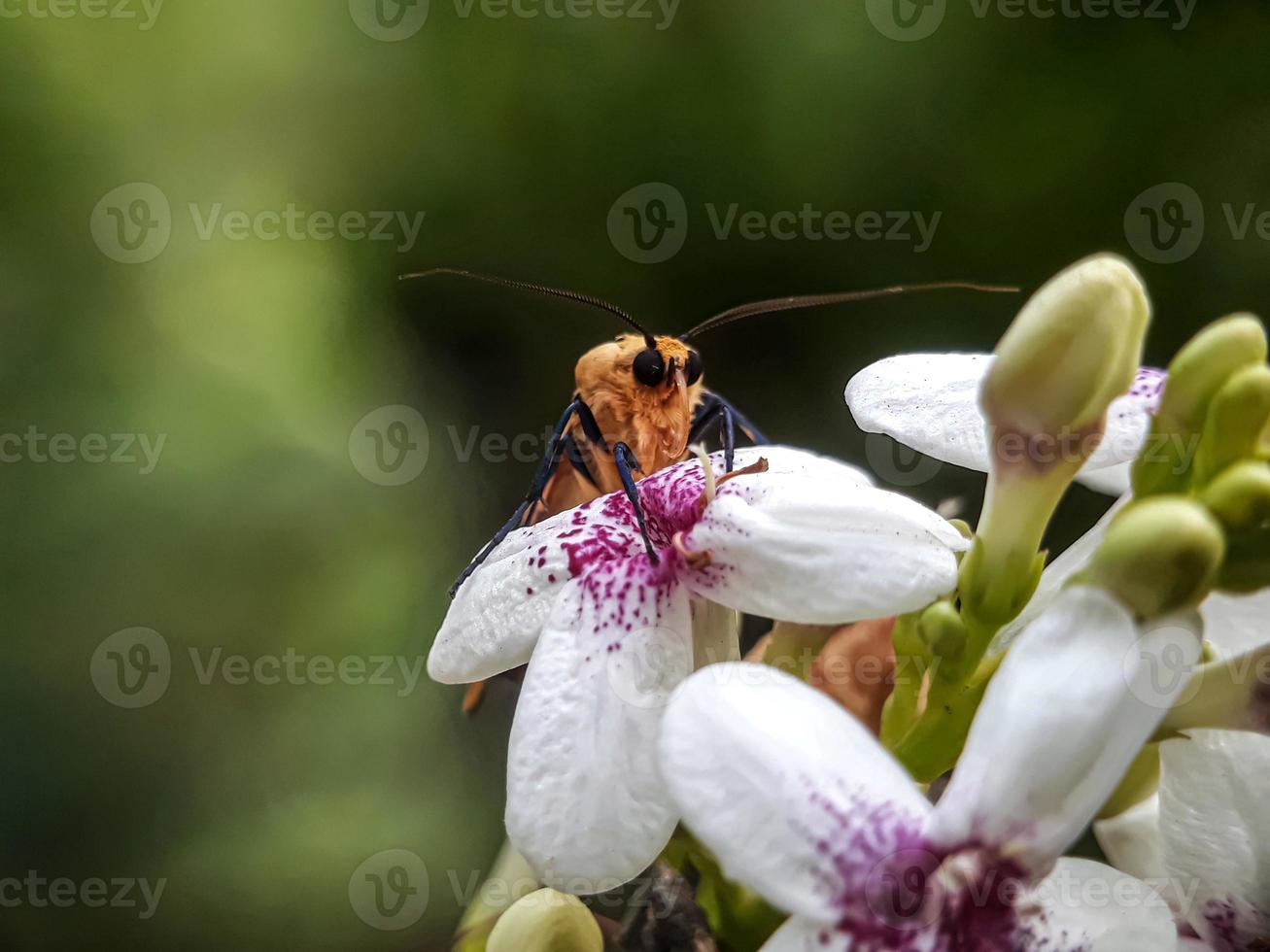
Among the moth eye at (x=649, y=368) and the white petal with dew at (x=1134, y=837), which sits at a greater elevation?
the moth eye at (x=649, y=368)

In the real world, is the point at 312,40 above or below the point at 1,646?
above

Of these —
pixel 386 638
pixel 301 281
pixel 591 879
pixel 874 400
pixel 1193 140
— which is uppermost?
pixel 1193 140

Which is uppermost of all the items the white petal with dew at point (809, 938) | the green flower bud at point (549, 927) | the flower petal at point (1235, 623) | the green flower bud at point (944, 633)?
the green flower bud at point (944, 633)

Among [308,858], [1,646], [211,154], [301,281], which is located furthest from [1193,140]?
[1,646]

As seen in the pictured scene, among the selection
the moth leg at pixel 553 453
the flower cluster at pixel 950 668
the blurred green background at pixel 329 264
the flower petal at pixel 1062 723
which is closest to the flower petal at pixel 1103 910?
the flower cluster at pixel 950 668

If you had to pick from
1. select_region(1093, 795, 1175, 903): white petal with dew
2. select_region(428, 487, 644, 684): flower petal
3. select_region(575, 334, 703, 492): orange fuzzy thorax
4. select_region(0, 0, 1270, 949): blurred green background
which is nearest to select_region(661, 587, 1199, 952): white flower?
select_region(428, 487, 644, 684): flower petal

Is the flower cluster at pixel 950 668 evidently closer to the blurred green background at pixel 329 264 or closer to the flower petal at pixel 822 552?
the flower petal at pixel 822 552

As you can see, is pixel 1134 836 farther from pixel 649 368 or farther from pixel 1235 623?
pixel 649 368

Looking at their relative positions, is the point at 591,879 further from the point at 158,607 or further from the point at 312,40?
the point at 312,40
